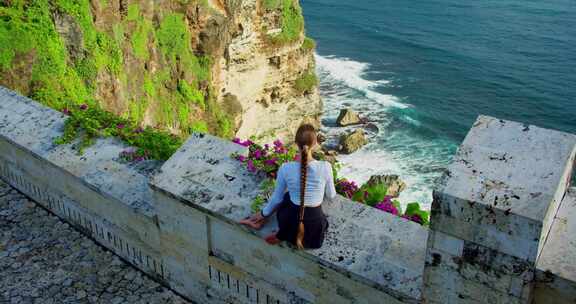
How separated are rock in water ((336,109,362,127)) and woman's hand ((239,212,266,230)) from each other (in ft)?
123

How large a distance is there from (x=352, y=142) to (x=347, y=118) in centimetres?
407

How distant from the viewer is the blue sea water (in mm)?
38781

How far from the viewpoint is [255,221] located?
15.7 feet

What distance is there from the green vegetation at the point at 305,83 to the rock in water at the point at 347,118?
404 centimetres

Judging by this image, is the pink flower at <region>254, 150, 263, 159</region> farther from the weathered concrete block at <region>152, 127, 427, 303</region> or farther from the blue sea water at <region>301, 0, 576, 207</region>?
the blue sea water at <region>301, 0, 576, 207</region>

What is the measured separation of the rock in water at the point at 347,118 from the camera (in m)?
41.9

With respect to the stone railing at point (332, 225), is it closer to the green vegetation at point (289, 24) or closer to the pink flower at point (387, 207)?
the pink flower at point (387, 207)

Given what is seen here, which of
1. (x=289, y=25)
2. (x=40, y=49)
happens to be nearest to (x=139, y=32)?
(x=40, y=49)

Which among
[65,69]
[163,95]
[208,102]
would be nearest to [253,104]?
[208,102]

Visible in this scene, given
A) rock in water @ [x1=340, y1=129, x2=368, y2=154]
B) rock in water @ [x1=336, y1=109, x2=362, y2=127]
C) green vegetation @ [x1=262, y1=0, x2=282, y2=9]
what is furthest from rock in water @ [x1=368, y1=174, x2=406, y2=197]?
green vegetation @ [x1=262, y1=0, x2=282, y2=9]

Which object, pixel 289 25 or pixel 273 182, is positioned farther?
pixel 289 25

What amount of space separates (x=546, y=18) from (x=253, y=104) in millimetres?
39575

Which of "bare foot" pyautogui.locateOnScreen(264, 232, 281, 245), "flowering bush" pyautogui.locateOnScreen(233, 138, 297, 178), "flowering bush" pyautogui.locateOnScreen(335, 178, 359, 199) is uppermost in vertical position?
"flowering bush" pyautogui.locateOnScreen(233, 138, 297, 178)

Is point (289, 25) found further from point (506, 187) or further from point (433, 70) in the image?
point (506, 187)
